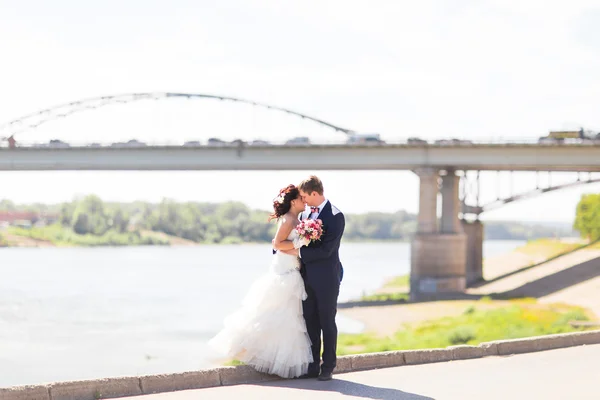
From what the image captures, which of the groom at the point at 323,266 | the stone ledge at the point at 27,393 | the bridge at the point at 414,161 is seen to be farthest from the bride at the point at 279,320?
the bridge at the point at 414,161

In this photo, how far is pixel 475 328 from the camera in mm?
35312

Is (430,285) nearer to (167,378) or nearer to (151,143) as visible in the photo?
(151,143)

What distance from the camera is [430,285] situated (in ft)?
183

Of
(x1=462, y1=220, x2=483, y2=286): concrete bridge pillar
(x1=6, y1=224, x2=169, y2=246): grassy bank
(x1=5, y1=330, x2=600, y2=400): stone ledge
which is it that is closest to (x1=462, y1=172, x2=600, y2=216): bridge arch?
(x1=462, y1=220, x2=483, y2=286): concrete bridge pillar

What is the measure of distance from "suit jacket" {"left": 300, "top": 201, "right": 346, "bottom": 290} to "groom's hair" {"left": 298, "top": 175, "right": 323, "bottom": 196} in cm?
24

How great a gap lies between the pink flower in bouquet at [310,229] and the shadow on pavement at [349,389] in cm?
157

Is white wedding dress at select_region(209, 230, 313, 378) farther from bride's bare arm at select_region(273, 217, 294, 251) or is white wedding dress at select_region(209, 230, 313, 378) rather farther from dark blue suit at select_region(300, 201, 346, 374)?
dark blue suit at select_region(300, 201, 346, 374)

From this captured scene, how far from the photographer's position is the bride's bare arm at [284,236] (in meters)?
9.95

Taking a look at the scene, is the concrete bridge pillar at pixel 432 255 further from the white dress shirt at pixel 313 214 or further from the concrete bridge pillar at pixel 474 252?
the white dress shirt at pixel 313 214

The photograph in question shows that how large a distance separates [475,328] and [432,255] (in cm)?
2157

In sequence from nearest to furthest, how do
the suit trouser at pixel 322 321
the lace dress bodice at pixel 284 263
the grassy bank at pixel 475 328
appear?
the suit trouser at pixel 322 321
the lace dress bodice at pixel 284 263
the grassy bank at pixel 475 328

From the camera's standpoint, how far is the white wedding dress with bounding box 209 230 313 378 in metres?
9.94

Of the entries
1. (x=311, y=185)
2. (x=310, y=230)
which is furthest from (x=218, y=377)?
(x=311, y=185)

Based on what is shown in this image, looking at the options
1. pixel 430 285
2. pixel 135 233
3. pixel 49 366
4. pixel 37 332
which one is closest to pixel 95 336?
pixel 37 332
